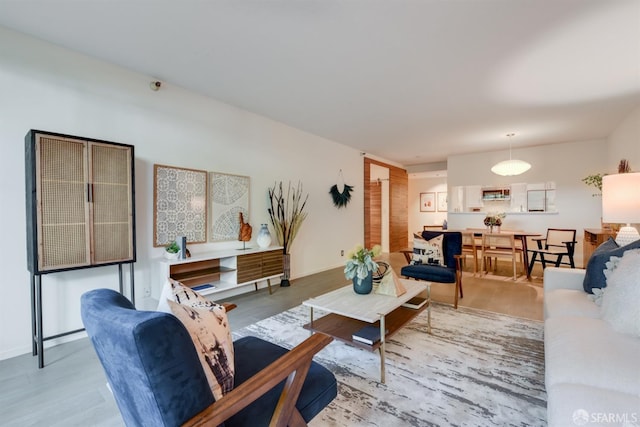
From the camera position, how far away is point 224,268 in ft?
11.5

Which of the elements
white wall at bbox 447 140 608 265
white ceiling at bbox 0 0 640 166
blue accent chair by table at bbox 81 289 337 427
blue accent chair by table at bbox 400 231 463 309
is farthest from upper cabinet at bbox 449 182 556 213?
blue accent chair by table at bbox 81 289 337 427

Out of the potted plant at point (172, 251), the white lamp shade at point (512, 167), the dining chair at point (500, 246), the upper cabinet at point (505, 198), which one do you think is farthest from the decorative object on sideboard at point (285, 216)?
the upper cabinet at point (505, 198)

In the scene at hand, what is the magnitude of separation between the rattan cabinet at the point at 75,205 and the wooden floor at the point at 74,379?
0.19m

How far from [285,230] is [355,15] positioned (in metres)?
2.98

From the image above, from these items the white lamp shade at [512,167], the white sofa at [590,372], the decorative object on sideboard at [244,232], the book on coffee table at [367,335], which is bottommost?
the book on coffee table at [367,335]

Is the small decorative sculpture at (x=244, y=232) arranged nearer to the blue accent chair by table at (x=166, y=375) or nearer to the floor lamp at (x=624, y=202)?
the blue accent chair by table at (x=166, y=375)

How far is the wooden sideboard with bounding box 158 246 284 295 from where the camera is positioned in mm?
3033

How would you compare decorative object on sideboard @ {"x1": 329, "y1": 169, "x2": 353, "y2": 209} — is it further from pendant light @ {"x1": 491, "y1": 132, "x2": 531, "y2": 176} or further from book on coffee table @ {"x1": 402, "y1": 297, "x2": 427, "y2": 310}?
book on coffee table @ {"x1": 402, "y1": 297, "x2": 427, "y2": 310}

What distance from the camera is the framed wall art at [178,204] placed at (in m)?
3.07

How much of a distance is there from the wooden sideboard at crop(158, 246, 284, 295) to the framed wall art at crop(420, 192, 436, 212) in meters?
7.71

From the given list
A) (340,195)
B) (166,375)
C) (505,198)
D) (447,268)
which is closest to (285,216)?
(340,195)

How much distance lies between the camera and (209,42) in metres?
2.34

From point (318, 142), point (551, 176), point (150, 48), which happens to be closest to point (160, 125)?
point (150, 48)

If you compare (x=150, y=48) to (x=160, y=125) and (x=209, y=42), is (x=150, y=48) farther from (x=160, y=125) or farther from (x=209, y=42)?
(x=160, y=125)
